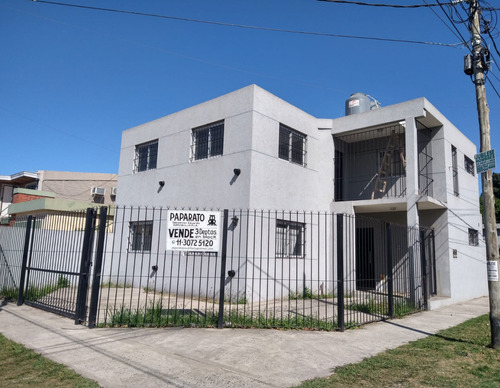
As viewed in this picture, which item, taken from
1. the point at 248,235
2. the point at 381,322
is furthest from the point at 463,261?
the point at 248,235

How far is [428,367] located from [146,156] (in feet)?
42.1

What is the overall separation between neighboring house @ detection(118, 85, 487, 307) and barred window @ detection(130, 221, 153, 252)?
0.37ft

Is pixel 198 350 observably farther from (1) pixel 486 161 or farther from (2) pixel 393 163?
(2) pixel 393 163

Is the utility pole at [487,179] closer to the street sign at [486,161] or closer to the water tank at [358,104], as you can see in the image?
the street sign at [486,161]

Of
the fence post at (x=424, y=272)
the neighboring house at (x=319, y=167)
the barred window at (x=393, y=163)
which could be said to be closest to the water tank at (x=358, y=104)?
the neighboring house at (x=319, y=167)

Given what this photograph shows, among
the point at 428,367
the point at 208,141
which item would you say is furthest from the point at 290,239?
the point at 428,367

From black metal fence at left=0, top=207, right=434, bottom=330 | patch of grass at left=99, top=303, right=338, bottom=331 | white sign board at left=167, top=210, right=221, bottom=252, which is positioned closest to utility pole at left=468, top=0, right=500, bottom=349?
black metal fence at left=0, top=207, right=434, bottom=330

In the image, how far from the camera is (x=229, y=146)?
39.9ft

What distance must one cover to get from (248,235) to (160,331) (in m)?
4.38

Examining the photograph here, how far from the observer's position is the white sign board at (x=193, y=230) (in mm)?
7848

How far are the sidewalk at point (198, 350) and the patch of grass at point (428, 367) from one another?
0.27 metres

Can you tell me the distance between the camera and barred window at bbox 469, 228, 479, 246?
15.9 meters

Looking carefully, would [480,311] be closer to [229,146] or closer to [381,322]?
[381,322]

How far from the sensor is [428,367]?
18.0ft
